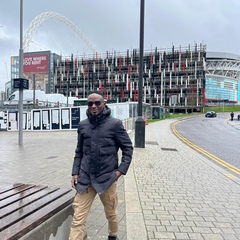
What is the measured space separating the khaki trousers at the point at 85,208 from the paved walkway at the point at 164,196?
540 millimetres

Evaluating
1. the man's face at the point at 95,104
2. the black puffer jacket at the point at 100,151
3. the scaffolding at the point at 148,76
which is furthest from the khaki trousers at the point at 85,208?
the scaffolding at the point at 148,76

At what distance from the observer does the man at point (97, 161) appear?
8.75 ft

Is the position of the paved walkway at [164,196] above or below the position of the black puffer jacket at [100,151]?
below

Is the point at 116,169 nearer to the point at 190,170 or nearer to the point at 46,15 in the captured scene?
the point at 190,170

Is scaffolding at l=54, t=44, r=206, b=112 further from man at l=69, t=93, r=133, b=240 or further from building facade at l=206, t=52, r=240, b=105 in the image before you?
man at l=69, t=93, r=133, b=240

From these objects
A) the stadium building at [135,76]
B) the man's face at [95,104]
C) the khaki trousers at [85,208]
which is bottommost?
the khaki trousers at [85,208]

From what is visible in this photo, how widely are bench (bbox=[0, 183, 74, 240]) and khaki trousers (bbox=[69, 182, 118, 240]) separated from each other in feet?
0.55

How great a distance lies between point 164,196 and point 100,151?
2.57 m

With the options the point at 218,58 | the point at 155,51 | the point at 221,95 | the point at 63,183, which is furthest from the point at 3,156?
the point at 218,58

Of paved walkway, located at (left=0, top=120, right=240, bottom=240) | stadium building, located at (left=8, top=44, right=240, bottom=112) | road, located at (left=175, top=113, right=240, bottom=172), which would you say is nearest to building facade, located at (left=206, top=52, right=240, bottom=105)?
stadium building, located at (left=8, top=44, right=240, bottom=112)

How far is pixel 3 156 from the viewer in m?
9.08

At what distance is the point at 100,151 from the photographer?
2.67 m

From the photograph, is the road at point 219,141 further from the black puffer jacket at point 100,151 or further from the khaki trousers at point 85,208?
the black puffer jacket at point 100,151

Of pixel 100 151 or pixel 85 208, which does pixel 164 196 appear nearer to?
pixel 85 208
